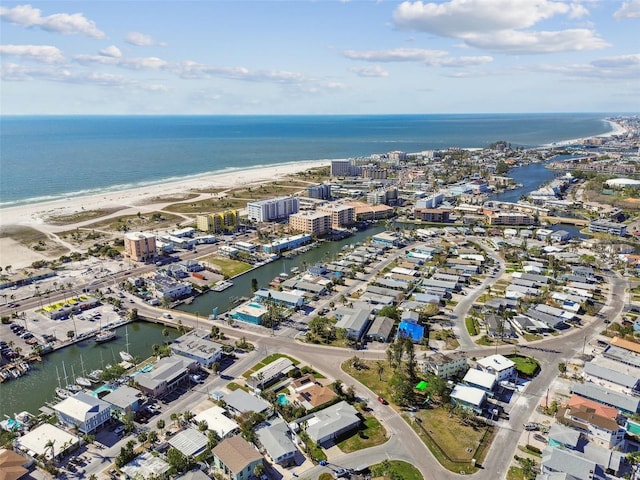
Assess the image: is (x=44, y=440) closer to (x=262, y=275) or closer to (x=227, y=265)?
(x=262, y=275)

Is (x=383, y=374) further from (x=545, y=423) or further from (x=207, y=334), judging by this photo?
(x=207, y=334)

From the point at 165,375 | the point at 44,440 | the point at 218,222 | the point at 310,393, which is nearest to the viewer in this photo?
the point at 44,440

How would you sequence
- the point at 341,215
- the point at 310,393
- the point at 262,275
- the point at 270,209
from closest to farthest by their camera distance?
the point at 310,393 < the point at 262,275 < the point at 341,215 < the point at 270,209

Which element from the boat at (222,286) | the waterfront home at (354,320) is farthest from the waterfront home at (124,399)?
the boat at (222,286)

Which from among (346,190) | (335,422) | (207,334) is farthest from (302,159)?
(335,422)

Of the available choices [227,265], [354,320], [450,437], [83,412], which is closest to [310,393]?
[450,437]

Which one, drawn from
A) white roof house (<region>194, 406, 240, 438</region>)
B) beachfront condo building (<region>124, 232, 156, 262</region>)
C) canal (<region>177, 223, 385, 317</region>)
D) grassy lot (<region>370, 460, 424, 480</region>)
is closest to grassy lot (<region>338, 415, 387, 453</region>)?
grassy lot (<region>370, 460, 424, 480</region>)
